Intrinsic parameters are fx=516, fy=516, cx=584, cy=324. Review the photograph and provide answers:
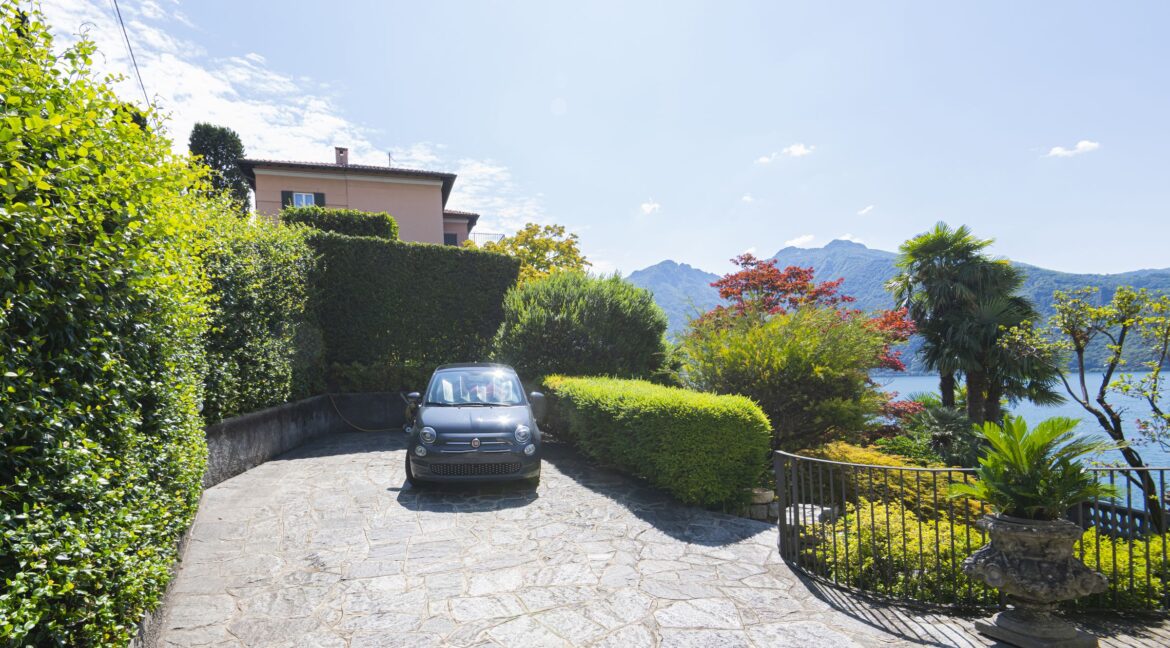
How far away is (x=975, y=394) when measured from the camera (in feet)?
51.4

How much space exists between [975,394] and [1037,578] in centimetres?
1499

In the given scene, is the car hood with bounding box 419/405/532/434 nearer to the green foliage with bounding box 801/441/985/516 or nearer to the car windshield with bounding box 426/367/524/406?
the car windshield with bounding box 426/367/524/406

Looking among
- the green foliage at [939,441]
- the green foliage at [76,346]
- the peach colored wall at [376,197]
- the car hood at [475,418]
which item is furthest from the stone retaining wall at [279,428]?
the peach colored wall at [376,197]

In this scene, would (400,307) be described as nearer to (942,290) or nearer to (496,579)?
(496,579)

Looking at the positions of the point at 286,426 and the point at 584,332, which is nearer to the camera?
the point at 286,426

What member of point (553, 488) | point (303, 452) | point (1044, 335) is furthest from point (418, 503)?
point (1044, 335)

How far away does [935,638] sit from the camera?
12.4 ft

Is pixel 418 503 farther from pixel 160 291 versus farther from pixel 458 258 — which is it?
pixel 458 258

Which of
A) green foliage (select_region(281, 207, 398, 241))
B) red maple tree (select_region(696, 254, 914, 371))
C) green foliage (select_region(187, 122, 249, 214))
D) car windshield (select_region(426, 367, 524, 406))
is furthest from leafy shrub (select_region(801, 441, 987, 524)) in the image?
green foliage (select_region(187, 122, 249, 214))

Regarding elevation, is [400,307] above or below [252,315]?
above

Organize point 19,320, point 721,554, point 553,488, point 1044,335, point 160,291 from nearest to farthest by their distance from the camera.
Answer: point 19,320 → point 160,291 → point 721,554 → point 553,488 → point 1044,335

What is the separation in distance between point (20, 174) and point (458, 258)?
12.8 meters

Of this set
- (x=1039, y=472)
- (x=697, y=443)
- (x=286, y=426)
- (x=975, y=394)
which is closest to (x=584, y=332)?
(x=697, y=443)

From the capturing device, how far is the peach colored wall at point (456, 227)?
30.9m
